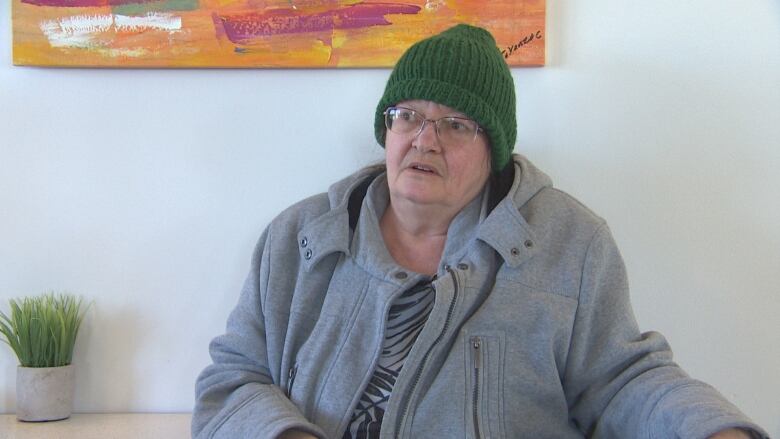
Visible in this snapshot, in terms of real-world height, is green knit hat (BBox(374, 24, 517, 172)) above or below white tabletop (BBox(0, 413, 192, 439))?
above

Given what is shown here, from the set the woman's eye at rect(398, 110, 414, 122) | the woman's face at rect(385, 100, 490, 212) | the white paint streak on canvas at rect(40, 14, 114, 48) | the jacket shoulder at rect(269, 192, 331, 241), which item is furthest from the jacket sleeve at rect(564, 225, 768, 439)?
the white paint streak on canvas at rect(40, 14, 114, 48)

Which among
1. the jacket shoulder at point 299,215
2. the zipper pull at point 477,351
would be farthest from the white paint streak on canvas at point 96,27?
the zipper pull at point 477,351

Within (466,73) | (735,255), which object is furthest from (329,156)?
(735,255)

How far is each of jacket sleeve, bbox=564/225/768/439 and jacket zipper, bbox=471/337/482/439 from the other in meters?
0.16

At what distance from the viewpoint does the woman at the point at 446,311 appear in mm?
1333

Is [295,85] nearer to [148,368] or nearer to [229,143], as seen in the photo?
[229,143]

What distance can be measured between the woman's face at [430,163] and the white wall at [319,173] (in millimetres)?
257

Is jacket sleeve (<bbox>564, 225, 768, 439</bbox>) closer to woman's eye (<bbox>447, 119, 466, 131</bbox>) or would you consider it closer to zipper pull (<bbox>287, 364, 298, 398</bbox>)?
woman's eye (<bbox>447, 119, 466, 131</bbox>)

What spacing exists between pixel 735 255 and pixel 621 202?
239mm

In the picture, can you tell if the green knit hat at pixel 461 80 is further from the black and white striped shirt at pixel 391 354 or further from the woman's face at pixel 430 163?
the black and white striped shirt at pixel 391 354

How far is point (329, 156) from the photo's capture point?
1662mm

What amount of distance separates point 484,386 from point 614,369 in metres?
0.21

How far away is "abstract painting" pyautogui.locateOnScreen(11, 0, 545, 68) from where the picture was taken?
159 centimetres
